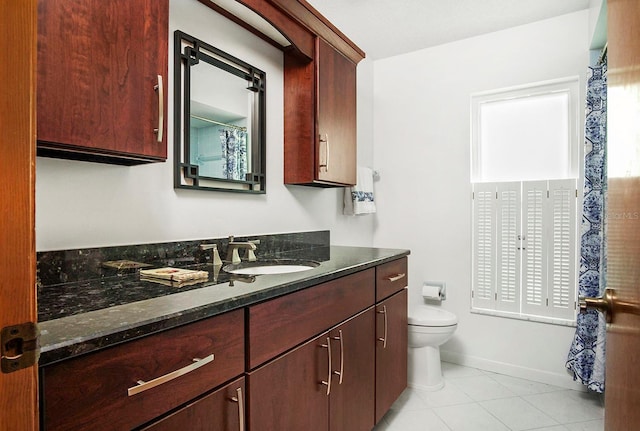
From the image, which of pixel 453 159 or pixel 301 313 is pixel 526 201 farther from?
pixel 301 313

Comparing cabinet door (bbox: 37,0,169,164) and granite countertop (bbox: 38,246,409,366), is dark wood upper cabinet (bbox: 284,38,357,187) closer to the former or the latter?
granite countertop (bbox: 38,246,409,366)

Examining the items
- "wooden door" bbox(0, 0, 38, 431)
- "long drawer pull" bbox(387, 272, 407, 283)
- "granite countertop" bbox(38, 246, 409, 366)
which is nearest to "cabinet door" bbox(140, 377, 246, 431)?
"granite countertop" bbox(38, 246, 409, 366)

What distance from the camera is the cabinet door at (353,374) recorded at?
1488mm

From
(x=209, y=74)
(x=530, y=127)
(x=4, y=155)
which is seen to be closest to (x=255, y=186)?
(x=209, y=74)

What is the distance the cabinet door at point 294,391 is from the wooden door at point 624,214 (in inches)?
33.4

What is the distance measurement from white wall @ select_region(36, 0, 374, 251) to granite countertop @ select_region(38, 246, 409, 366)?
0.60 feet

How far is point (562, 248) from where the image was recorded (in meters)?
2.46

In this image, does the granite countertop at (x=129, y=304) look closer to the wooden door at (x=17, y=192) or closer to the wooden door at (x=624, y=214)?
the wooden door at (x=17, y=192)

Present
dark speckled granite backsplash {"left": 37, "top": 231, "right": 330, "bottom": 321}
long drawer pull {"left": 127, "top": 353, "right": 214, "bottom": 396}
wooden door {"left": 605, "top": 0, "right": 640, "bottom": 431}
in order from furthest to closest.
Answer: dark speckled granite backsplash {"left": 37, "top": 231, "right": 330, "bottom": 321}, long drawer pull {"left": 127, "top": 353, "right": 214, "bottom": 396}, wooden door {"left": 605, "top": 0, "right": 640, "bottom": 431}

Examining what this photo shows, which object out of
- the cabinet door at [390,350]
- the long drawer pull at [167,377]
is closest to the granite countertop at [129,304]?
the long drawer pull at [167,377]

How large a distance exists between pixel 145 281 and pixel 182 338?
416 millimetres

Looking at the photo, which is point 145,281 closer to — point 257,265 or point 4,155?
point 257,265

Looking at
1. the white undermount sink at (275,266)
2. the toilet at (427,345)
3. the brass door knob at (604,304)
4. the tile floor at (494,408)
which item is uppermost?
the brass door knob at (604,304)

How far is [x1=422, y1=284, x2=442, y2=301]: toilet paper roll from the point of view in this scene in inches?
111
